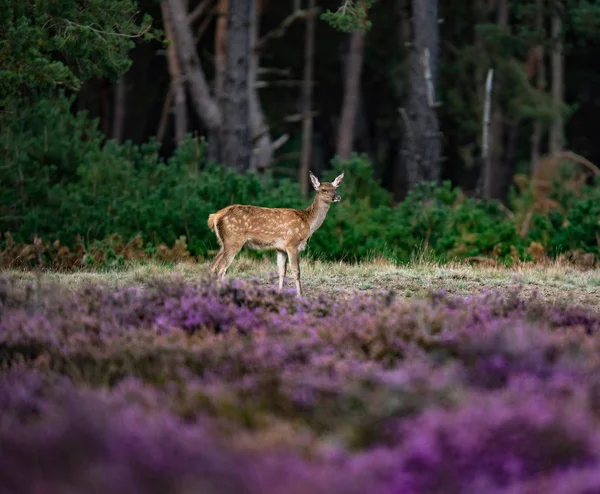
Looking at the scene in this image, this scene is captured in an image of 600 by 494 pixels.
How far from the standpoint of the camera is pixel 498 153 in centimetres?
4044

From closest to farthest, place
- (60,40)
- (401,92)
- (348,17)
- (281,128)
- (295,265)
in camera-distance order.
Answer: (295,265) → (60,40) → (348,17) → (401,92) → (281,128)

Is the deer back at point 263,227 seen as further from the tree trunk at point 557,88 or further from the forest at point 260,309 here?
the tree trunk at point 557,88

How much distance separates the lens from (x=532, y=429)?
5797 millimetres

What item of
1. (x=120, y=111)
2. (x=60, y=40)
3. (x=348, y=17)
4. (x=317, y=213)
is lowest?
(x=120, y=111)

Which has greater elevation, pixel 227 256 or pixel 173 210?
pixel 227 256

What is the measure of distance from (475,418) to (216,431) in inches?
48.5

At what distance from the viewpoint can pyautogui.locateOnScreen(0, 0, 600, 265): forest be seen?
16531 millimetres

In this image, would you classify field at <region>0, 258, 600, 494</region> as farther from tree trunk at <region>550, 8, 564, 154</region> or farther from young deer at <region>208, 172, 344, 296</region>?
tree trunk at <region>550, 8, 564, 154</region>

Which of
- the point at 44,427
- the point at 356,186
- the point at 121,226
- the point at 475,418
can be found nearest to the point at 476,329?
the point at 475,418

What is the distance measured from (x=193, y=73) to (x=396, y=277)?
60.8 feet

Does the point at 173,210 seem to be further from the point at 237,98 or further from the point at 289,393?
the point at 289,393

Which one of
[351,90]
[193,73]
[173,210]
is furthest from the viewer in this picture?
[351,90]

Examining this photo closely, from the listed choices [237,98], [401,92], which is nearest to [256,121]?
[401,92]

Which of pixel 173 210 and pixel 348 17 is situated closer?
pixel 173 210
